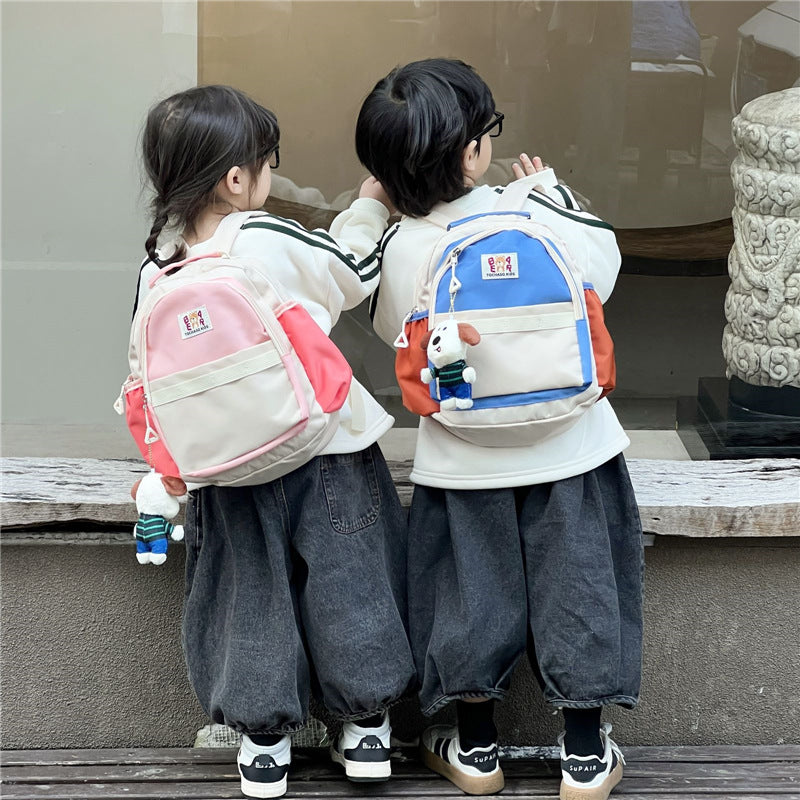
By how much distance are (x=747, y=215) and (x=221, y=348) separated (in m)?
1.44

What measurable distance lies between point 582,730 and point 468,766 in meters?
0.23


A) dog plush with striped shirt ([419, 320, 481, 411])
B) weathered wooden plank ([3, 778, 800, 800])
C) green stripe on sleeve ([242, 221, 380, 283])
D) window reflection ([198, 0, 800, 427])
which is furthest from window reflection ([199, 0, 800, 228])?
weathered wooden plank ([3, 778, 800, 800])

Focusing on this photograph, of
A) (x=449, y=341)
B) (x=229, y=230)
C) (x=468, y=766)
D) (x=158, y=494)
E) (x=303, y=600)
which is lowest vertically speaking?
(x=468, y=766)

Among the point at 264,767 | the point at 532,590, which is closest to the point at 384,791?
the point at 264,767

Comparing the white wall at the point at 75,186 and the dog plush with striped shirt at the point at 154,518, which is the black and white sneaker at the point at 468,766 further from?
the white wall at the point at 75,186

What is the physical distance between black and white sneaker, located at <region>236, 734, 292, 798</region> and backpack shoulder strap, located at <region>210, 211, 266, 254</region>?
87cm

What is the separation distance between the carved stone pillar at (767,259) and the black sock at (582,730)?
966mm

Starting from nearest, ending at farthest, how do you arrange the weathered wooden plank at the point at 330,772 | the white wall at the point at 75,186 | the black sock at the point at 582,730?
the black sock at the point at 582,730
the weathered wooden plank at the point at 330,772
the white wall at the point at 75,186

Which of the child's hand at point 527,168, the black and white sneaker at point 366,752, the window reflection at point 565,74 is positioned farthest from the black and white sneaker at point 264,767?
the window reflection at point 565,74

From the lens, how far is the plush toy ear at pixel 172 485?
185 cm

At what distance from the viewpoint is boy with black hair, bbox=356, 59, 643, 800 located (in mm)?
1916

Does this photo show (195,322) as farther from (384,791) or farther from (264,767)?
(384,791)

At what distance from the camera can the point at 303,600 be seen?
1.98 meters

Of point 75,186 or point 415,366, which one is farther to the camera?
point 75,186
